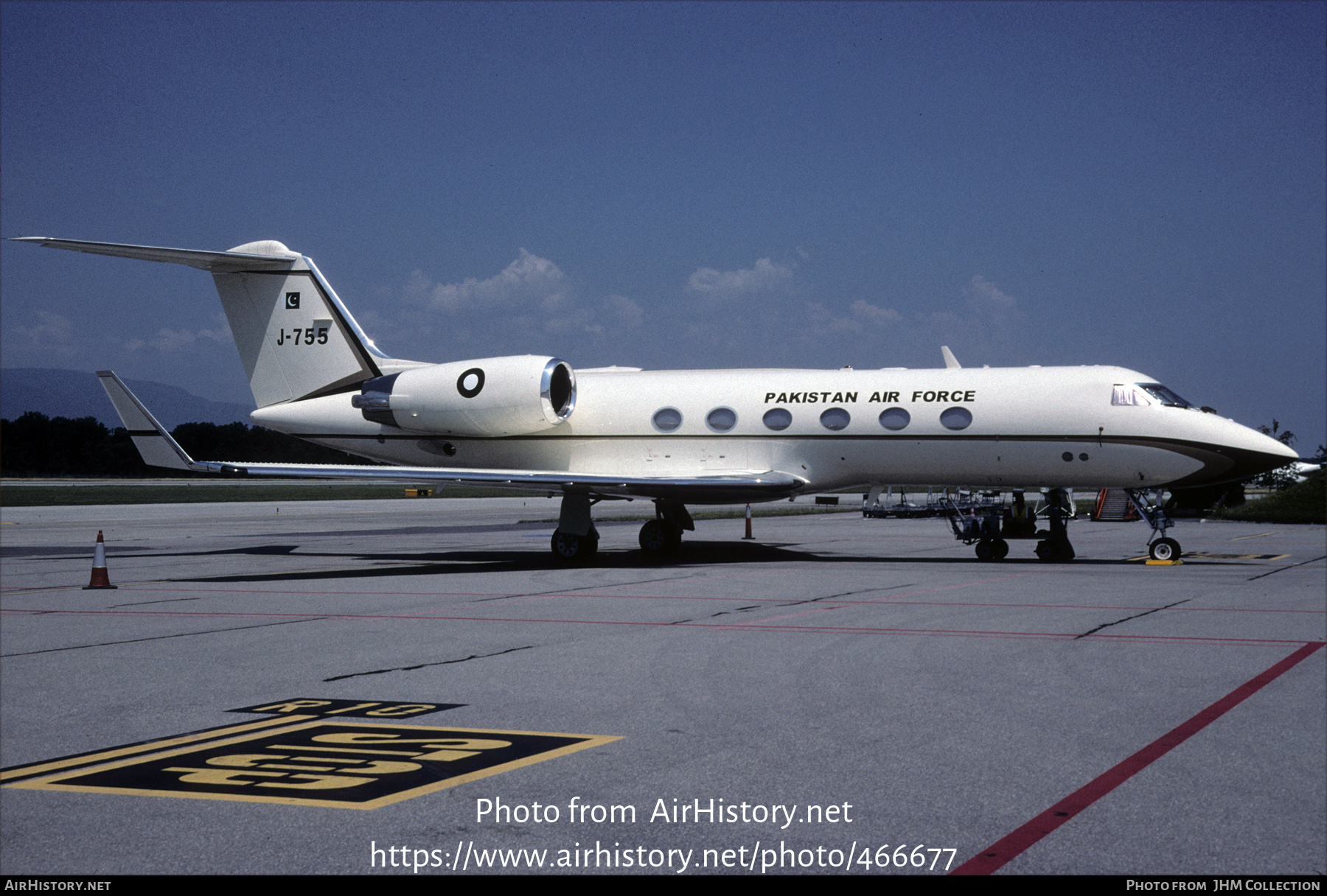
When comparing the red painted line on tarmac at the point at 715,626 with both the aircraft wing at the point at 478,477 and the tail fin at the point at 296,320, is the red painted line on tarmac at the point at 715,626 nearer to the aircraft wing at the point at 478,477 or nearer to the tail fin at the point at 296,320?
the aircraft wing at the point at 478,477

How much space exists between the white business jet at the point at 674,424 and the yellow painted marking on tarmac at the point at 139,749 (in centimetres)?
1141

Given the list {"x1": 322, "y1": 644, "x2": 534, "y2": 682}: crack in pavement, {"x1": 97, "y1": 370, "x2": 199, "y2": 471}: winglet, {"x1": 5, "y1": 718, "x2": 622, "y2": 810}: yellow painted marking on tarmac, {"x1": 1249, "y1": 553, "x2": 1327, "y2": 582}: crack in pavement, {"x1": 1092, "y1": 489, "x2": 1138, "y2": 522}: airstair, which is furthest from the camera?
{"x1": 1092, "y1": 489, "x2": 1138, "y2": 522}: airstair

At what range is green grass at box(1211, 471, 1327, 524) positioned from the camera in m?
42.1

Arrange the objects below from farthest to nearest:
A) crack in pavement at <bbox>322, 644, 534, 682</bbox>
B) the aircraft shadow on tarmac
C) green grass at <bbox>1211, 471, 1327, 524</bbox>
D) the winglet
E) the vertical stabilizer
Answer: green grass at <bbox>1211, 471, 1327, 524</bbox>, the vertical stabilizer, the aircraft shadow on tarmac, the winglet, crack in pavement at <bbox>322, 644, 534, 682</bbox>

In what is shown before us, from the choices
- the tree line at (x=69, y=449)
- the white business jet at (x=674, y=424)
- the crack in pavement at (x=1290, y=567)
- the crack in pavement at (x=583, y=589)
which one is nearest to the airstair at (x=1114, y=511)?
the crack in pavement at (x=1290, y=567)

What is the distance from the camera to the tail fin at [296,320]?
24125 mm

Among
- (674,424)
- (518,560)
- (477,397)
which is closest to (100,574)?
(477,397)

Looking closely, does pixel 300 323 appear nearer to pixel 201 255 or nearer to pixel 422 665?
pixel 201 255

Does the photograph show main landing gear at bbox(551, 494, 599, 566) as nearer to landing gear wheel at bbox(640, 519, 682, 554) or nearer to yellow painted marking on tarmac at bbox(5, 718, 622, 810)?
landing gear wheel at bbox(640, 519, 682, 554)

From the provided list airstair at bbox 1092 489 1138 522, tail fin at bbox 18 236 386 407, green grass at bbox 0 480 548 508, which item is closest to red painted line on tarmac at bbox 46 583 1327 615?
tail fin at bbox 18 236 386 407

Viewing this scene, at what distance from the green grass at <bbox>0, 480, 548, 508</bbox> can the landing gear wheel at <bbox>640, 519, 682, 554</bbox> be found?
24332 mm
